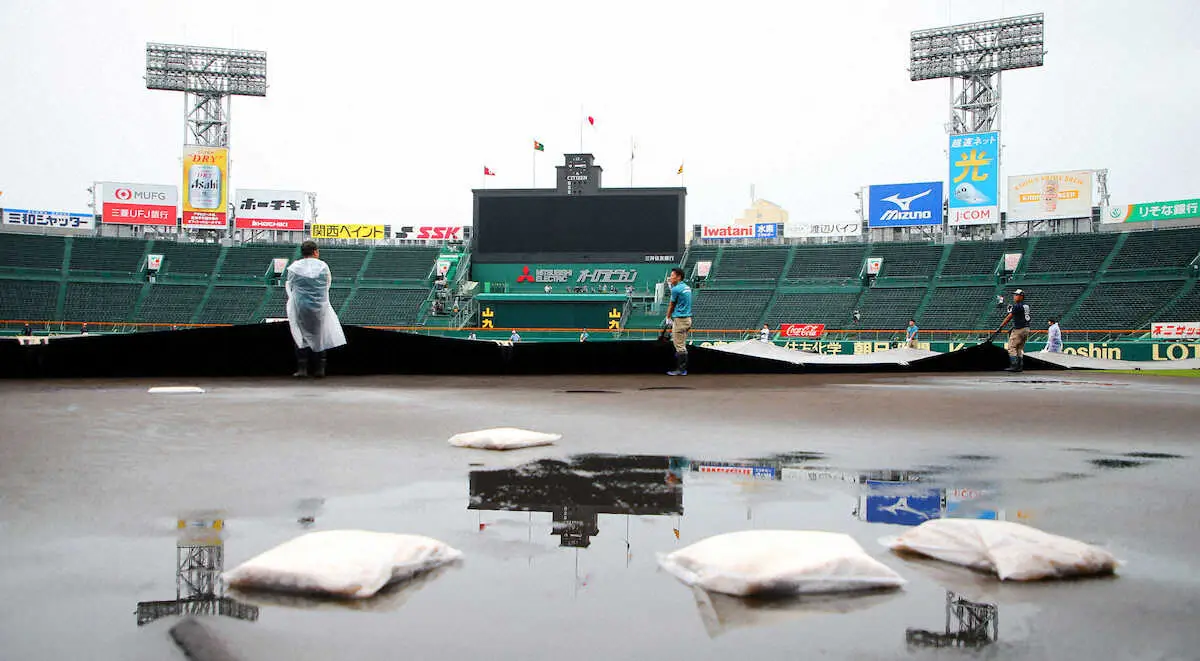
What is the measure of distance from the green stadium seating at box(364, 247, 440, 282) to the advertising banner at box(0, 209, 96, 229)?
612 inches

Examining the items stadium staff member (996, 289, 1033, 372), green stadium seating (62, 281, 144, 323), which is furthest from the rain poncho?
green stadium seating (62, 281, 144, 323)

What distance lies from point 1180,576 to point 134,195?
177ft

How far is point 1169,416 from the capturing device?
6523mm

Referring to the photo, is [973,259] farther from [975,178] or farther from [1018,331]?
[1018,331]

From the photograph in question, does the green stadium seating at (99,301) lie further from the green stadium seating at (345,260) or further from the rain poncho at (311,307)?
the rain poncho at (311,307)

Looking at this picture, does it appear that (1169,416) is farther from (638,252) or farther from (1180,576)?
(638,252)

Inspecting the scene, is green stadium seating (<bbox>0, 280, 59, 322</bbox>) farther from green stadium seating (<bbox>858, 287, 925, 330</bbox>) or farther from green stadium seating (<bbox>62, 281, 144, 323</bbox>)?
green stadium seating (<bbox>858, 287, 925, 330</bbox>)

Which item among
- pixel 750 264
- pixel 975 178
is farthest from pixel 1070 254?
pixel 750 264

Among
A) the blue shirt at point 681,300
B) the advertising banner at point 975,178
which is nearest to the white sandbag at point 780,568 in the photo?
the blue shirt at point 681,300

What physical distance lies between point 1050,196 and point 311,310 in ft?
136

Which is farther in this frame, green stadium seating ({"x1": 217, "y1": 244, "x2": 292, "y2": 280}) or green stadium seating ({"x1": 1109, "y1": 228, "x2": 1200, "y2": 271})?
green stadium seating ({"x1": 217, "y1": 244, "x2": 292, "y2": 280})

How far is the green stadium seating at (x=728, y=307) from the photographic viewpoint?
40562 mm

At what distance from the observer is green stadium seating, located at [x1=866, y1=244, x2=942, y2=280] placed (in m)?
42.1

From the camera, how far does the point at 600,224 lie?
129 ft
